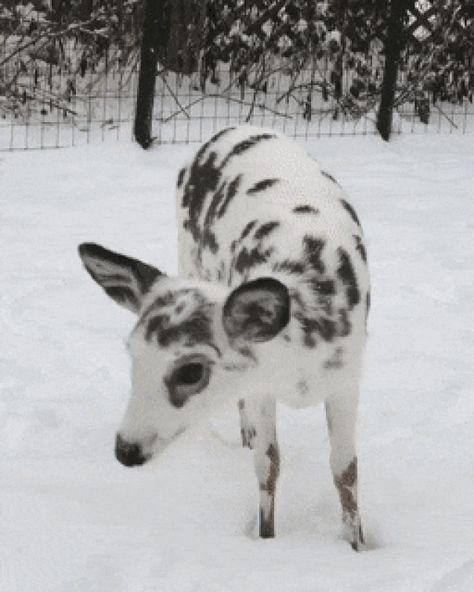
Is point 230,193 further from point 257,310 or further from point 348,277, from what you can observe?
point 257,310

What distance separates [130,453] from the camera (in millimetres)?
3318

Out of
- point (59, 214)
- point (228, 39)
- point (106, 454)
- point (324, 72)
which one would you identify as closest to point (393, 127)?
point (324, 72)

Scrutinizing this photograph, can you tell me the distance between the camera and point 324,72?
10.6 m

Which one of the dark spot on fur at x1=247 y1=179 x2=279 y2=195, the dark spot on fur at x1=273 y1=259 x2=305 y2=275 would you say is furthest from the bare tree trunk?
the dark spot on fur at x1=273 y1=259 x2=305 y2=275

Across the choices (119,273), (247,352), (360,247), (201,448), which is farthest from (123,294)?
(201,448)

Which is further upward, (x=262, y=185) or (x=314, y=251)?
(x=262, y=185)

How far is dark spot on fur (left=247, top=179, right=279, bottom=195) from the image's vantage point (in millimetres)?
4500

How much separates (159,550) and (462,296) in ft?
10.7

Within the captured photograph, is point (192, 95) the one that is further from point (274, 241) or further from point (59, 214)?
point (274, 241)

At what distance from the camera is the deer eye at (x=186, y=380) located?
3330 millimetres

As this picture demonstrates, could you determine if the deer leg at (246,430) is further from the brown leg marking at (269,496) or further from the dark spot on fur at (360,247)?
the dark spot on fur at (360,247)

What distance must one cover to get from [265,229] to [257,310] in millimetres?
941

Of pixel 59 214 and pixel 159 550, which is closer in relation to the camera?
pixel 159 550

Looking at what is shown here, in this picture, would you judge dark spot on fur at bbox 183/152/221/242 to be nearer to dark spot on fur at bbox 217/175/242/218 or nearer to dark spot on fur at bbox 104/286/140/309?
dark spot on fur at bbox 217/175/242/218
